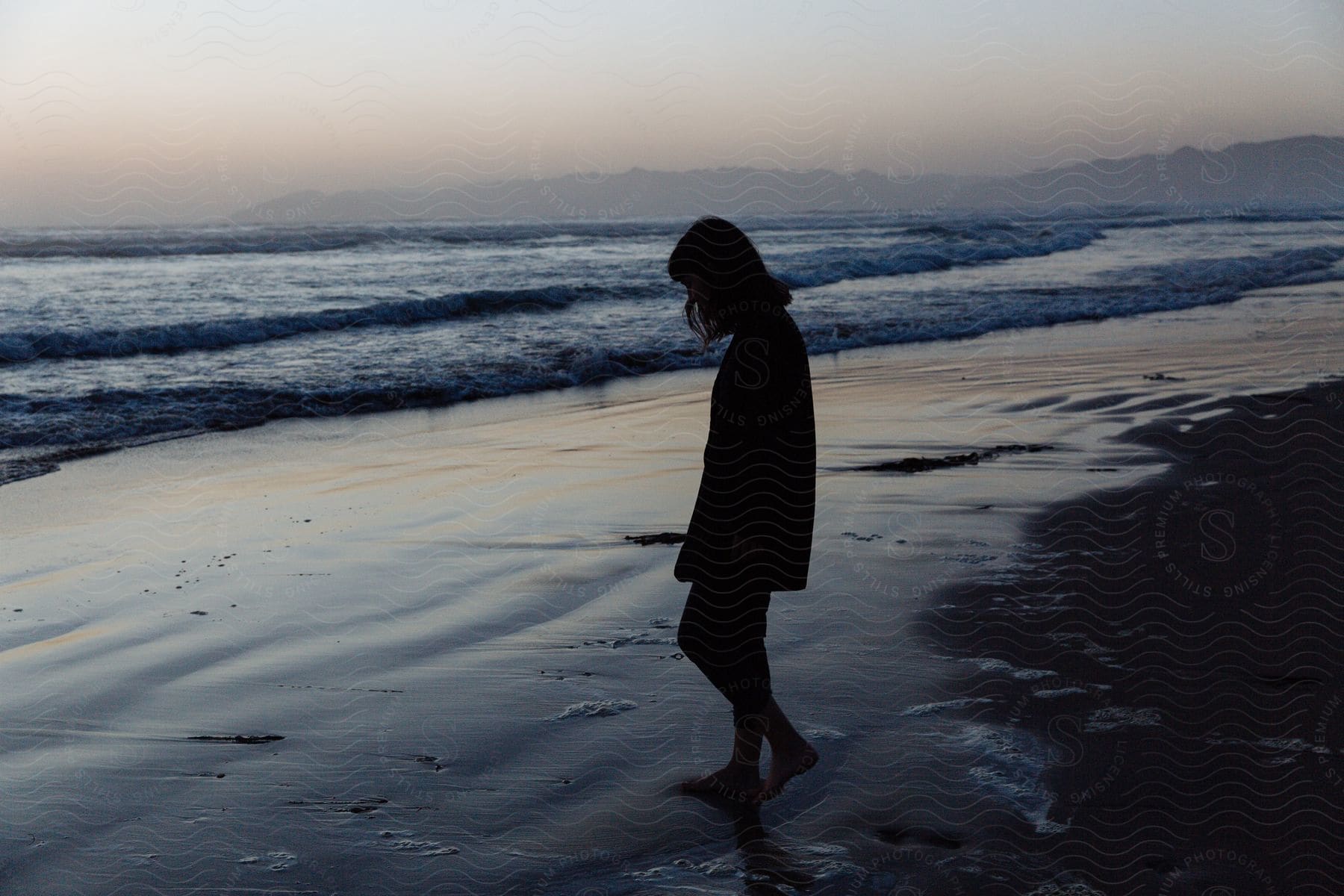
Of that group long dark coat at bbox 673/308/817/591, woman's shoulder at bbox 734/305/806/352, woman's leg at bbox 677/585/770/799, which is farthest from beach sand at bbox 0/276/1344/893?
woman's shoulder at bbox 734/305/806/352

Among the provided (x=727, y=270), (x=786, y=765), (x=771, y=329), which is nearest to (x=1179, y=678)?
(x=786, y=765)

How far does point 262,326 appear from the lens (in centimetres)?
1575

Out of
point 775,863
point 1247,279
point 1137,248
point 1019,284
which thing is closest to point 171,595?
point 775,863

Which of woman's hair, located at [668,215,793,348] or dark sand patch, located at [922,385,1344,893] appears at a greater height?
woman's hair, located at [668,215,793,348]

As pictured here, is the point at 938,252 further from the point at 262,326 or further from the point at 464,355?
the point at 262,326

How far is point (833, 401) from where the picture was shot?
10.2 meters

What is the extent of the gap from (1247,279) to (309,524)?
19159 mm

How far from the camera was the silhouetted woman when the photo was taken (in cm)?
312

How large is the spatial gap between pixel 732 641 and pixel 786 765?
1.44ft

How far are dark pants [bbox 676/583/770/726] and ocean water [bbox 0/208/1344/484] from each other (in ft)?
21.3

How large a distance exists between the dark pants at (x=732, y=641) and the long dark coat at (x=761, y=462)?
0.17ft

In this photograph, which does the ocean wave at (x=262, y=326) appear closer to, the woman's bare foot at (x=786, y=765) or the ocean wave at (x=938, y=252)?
the ocean wave at (x=938, y=252)

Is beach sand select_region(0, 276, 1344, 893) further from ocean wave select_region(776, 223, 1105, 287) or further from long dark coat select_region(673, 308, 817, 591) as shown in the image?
ocean wave select_region(776, 223, 1105, 287)

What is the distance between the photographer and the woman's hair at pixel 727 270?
315 centimetres
